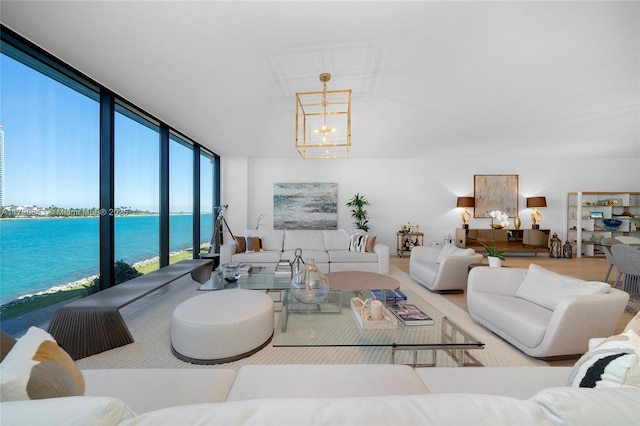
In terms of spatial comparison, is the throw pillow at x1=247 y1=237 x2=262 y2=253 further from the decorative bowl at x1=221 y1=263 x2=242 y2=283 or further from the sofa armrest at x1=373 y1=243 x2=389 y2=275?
the sofa armrest at x1=373 y1=243 x2=389 y2=275

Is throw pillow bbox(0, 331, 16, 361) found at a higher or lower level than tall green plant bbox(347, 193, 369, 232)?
lower

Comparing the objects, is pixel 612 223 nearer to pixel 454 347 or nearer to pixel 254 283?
pixel 454 347

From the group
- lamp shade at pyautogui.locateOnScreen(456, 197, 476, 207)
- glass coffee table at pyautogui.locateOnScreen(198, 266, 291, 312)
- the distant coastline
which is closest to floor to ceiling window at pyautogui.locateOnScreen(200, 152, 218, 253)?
the distant coastline

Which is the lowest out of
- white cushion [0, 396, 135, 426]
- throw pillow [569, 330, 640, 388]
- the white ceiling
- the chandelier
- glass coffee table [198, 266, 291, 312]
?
glass coffee table [198, 266, 291, 312]

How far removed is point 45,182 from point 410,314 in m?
3.65

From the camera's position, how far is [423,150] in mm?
5363

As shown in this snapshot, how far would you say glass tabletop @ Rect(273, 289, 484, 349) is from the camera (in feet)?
4.91

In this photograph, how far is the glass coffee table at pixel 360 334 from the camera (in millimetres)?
1482

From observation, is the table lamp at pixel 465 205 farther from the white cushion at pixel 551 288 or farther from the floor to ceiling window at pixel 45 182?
the floor to ceiling window at pixel 45 182

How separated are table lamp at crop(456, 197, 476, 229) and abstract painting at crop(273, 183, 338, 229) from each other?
3229 mm

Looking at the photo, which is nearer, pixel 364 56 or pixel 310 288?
pixel 364 56

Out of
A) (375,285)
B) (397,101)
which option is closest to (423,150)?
(397,101)

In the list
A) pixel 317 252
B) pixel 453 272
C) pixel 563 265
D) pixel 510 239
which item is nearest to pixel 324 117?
pixel 317 252

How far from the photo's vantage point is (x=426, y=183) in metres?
6.20
